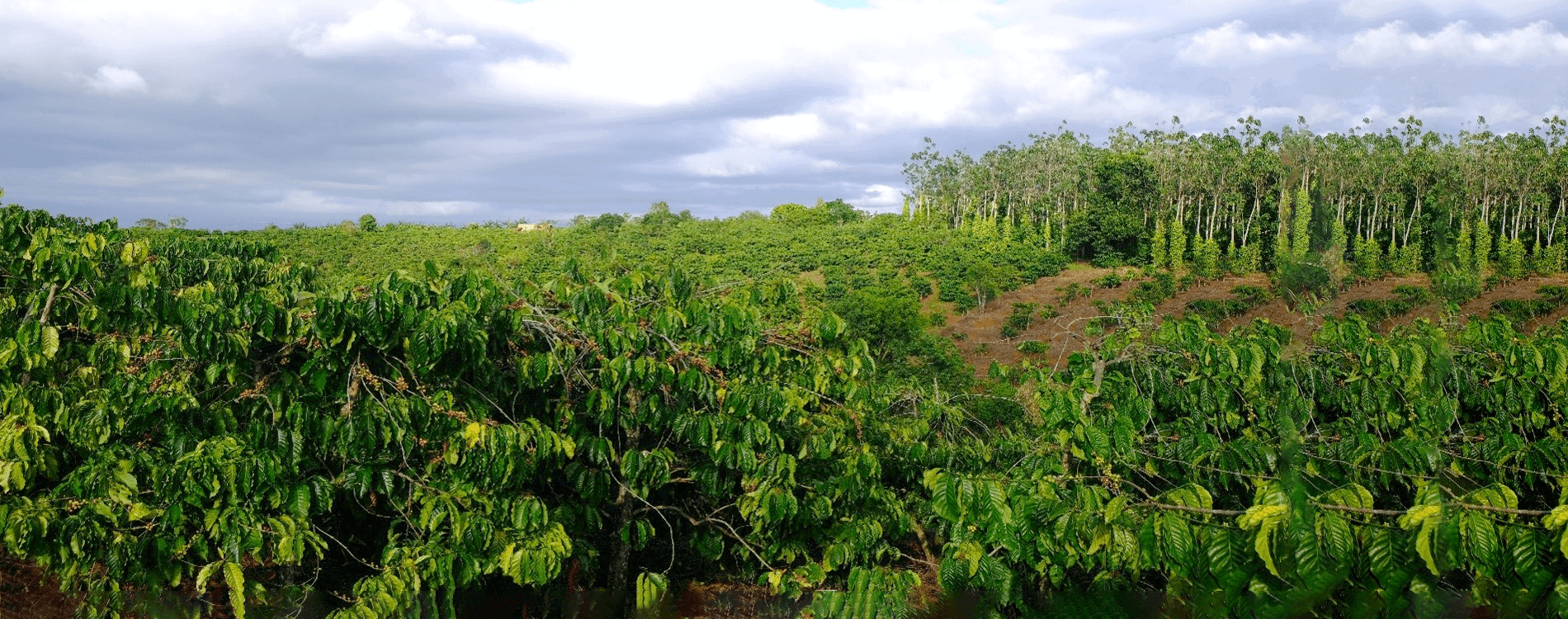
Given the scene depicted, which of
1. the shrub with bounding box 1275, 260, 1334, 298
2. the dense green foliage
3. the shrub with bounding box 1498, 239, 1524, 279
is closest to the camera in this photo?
the shrub with bounding box 1275, 260, 1334, 298

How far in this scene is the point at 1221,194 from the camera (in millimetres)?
22062

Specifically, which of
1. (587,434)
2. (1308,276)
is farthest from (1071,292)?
(1308,276)

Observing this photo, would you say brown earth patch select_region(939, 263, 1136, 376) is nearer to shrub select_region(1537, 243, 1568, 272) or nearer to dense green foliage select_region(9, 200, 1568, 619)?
shrub select_region(1537, 243, 1568, 272)

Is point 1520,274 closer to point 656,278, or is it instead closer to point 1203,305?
point 656,278

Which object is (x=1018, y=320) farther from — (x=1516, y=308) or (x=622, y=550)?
(x=622, y=550)

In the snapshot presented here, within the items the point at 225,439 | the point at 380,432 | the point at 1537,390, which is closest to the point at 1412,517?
the point at 380,432

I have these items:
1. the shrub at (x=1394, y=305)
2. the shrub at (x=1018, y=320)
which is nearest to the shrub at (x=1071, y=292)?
the shrub at (x=1018, y=320)

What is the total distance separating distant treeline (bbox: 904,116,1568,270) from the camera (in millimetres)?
1334

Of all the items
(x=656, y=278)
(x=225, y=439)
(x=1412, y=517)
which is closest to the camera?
(x=1412, y=517)

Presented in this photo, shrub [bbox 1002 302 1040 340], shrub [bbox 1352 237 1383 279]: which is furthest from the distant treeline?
shrub [bbox 1002 302 1040 340]

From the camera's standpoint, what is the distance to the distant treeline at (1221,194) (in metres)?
1.33

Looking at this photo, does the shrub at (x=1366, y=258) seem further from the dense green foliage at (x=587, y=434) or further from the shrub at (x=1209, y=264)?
the shrub at (x=1209, y=264)

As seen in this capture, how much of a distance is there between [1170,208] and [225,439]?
35.0 meters

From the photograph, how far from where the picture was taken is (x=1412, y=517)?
1.46 metres
